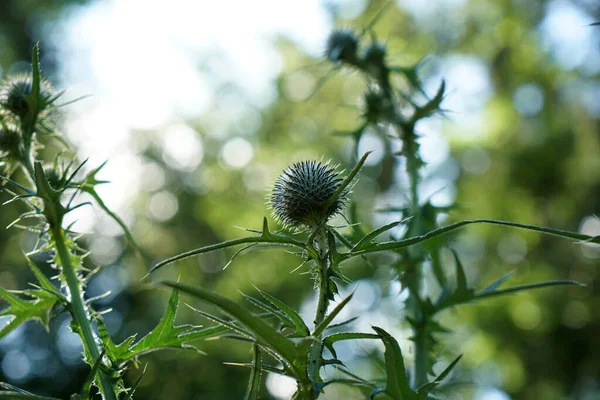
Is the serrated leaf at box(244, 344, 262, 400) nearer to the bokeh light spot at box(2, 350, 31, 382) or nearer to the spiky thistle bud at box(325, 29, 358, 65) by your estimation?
the spiky thistle bud at box(325, 29, 358, 65)

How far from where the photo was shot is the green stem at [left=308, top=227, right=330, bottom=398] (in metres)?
1.26

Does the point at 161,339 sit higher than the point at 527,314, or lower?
lower

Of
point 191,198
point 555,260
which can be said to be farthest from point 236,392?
point 555,260

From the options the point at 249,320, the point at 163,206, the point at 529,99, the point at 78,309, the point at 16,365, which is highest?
the point at 529,99

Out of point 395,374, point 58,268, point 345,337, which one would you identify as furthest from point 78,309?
point 395,374

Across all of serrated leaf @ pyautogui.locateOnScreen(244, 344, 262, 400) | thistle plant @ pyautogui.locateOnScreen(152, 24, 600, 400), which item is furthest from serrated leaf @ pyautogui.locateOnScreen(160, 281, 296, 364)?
serrated leaf @ pyautogui.locateOnScreen(244, 344, 262, 400)

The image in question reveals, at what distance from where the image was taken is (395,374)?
3.95 ft

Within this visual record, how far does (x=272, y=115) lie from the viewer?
14852 mm

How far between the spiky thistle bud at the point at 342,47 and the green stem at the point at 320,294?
1.89m

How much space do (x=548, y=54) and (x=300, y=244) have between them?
12.5 meters

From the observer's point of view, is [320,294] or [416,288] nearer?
[320,294]

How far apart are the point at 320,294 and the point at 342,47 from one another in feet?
6.95

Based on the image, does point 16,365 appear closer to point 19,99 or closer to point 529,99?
point 19,99

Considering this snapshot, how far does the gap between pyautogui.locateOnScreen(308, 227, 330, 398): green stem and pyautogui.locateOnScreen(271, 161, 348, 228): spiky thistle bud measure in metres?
0.05
